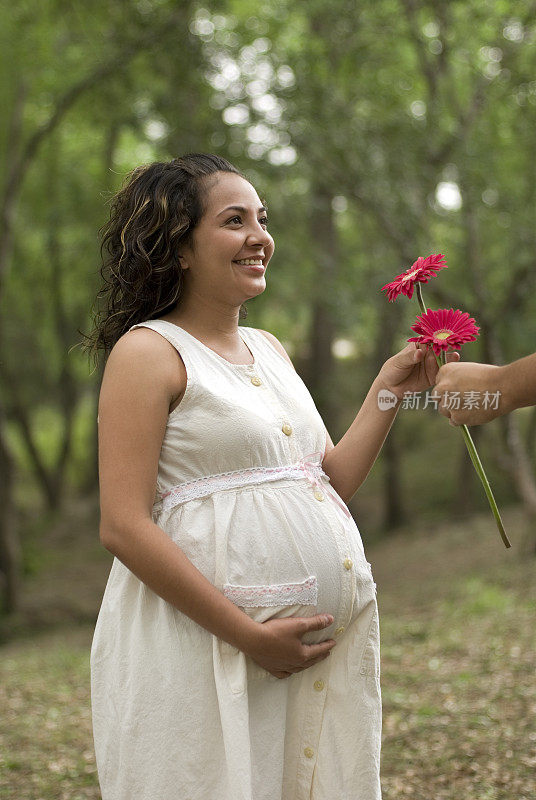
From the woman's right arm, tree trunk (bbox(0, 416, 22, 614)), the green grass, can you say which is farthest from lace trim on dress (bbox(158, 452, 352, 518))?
tree trunk (bbox(0, 416, 22, 614))

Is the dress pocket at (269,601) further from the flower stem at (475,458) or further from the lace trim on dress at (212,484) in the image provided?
the flower stem at (475,458)

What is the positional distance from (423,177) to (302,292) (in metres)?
4.53

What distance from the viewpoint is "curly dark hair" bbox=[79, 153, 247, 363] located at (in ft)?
7.84

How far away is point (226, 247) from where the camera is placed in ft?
7.82

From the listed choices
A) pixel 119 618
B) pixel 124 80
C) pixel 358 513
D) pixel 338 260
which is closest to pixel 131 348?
pixel 119 618

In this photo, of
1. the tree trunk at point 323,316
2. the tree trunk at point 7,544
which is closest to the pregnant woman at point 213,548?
the tree trunk at point 7,544

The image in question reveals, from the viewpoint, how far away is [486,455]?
16.5 m

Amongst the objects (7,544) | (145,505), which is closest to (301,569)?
(145,505)

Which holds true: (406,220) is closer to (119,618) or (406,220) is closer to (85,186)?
(119,618)

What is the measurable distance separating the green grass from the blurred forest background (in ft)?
0.26

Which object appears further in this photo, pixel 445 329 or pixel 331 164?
pixel 331 164

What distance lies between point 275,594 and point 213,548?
195 millimetres

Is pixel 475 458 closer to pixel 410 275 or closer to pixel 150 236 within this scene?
pixel 410 275

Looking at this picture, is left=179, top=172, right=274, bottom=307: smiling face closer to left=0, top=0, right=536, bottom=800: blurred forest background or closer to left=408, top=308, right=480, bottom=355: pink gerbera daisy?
left=408, top=308, right=480, bottom=355: pink gerbera daisy
